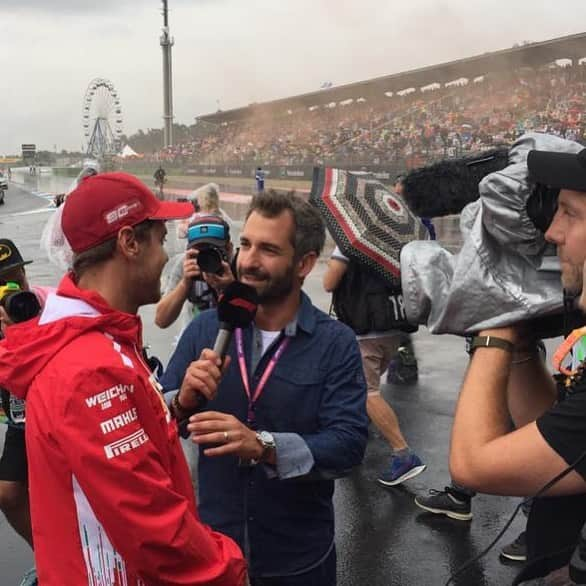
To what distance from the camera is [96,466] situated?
148 centimetres

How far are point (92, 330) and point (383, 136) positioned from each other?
3632 centimetres

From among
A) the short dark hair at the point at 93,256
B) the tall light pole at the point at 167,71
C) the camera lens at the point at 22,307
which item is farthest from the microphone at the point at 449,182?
the tall light pole at the point at 167,71

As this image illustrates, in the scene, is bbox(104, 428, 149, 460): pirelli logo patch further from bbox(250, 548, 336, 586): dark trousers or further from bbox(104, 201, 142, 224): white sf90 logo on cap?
bbox(250, 548, 336, 586): dark trousers

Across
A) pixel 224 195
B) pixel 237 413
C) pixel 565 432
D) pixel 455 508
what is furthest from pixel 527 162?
pixel 224 195

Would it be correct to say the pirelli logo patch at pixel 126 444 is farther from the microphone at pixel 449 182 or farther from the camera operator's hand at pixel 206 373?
the microphone at pixel 449 182

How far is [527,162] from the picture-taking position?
148 cm

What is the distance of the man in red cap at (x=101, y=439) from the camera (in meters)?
1.50

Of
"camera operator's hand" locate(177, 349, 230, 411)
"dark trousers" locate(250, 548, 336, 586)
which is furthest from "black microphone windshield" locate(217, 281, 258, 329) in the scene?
"dark trousers" locate(250, 548, 336, 586)

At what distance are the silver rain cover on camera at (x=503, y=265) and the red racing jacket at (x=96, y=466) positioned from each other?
0.70 m

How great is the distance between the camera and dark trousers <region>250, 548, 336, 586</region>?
7.28ft

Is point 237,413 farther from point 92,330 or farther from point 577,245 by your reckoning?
point 577,245

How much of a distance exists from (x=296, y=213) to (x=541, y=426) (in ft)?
4.07

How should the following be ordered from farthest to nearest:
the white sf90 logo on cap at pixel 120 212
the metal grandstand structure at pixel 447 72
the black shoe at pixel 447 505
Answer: the metal grandstand structure at pixel 447 72 < the black shoe at pixel 447 505 < the white sf90 logo on cap at pixel 120 212

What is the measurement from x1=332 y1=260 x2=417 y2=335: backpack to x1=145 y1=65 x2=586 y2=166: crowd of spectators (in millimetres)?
15889
